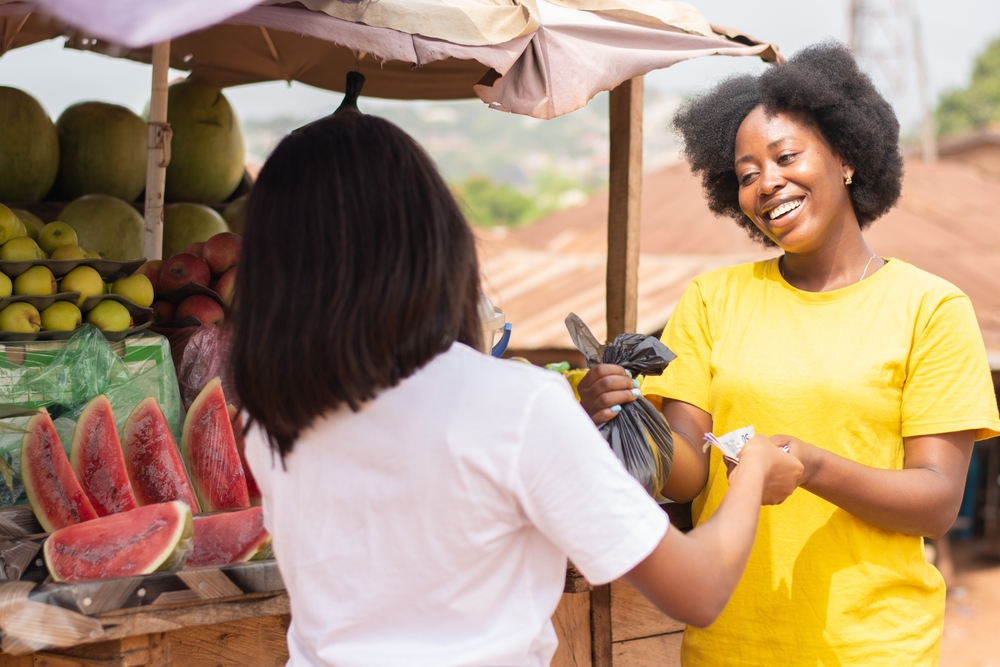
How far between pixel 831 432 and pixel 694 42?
63.8 inches

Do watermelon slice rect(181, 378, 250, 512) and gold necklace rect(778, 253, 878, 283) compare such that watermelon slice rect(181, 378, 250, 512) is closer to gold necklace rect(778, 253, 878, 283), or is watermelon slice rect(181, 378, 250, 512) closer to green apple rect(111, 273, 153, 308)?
green apple rect(111, 273, 153, 308)

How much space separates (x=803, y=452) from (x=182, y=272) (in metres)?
2.06

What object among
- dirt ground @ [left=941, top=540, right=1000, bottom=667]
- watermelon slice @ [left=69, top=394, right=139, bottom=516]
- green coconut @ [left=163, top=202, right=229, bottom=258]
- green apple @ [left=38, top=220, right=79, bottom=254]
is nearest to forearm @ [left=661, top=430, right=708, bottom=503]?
watermelon slice @ [left=69, top=394, right=139, bottom=516]

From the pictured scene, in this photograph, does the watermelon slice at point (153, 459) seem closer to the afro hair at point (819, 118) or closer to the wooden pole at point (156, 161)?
the wooden pole at point (156, 161)

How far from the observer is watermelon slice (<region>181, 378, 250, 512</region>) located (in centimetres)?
234

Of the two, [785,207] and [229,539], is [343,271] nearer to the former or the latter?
[229,539]

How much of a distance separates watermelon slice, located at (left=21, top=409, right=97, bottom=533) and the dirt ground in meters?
9.34

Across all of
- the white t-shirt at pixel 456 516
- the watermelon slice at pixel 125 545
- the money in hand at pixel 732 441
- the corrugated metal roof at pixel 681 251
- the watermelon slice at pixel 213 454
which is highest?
the white t-shirt at pixel 456 516

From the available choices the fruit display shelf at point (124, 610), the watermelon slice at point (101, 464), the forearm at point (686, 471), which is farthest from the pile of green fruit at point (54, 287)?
the forearm at point (686, 471)

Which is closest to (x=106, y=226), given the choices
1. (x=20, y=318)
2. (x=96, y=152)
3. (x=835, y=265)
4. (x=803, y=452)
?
(x=96, y=152)

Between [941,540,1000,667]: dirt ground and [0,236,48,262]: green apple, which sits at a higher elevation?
[0,236,48,262]: green apple

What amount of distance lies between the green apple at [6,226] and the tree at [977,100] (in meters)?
51.9

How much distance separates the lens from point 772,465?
60.1 inches

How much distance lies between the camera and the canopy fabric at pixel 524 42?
2414 millimetres
